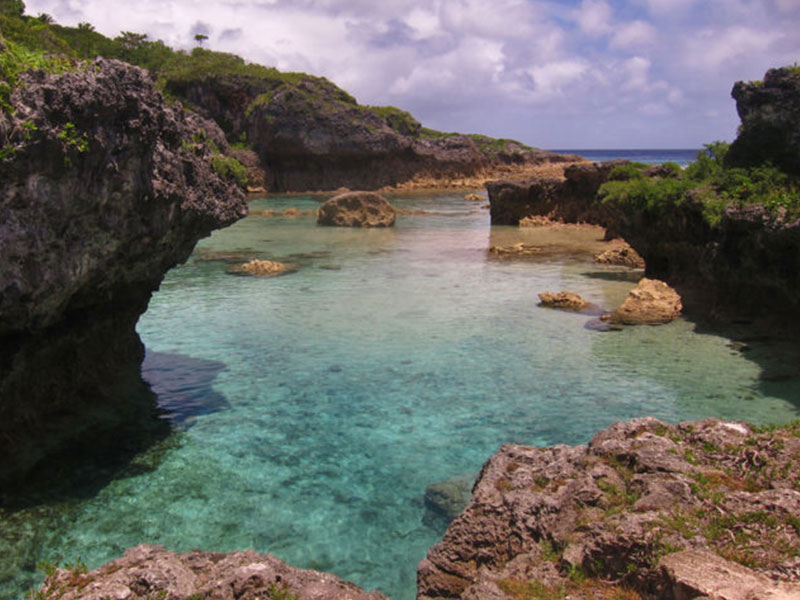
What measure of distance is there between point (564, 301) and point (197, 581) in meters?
15.7

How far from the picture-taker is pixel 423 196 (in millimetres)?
68875

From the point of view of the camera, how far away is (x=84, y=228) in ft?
27.9

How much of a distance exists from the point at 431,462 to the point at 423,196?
60.5 m

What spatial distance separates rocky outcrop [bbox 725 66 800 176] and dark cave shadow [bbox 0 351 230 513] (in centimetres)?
1363

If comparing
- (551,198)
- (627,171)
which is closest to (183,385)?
(627,171)

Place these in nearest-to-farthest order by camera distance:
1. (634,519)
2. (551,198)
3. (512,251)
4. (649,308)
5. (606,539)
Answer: (606,539)
(634,519)
(649,308)
(512,251)
(551,198)

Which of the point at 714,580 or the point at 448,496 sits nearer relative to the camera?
the point at 714,580

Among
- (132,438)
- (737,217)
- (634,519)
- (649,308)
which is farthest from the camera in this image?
(649,308)

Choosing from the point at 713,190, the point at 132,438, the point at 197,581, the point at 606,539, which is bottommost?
the point at 132,438

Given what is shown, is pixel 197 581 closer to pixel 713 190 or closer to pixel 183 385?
pixel 183 385

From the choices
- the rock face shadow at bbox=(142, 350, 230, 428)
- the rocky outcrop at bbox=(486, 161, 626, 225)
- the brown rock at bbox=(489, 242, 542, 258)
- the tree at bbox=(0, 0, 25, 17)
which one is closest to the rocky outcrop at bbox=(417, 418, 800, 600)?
the rock face shadow at bbox=(142, 350, 230, 428)

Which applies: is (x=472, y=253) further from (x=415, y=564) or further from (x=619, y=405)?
(x=415, y=564)

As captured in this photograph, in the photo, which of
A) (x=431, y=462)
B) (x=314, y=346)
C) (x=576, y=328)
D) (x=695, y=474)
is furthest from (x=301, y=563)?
(x=576, y=328)

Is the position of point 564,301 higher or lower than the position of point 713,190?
lower
